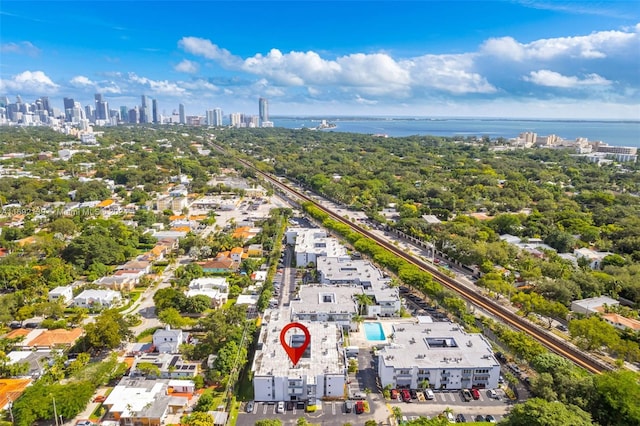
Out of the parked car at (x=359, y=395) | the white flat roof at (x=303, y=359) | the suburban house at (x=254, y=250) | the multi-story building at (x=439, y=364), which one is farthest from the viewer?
the suburban house at (x=254, y=250)

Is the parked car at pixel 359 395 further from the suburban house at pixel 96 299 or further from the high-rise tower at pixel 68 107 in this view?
the high-rise tower at pixel 68 107

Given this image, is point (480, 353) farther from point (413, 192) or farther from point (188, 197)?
point (188, 197)

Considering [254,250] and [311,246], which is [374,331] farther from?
[254,250]

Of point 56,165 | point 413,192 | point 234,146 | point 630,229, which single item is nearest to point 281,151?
point 234,146

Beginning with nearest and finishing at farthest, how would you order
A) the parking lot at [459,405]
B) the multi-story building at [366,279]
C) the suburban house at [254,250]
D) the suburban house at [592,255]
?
the parking lot at [459,405]
the multi-story building at [366,279]
the suburban house at [592,255]
the suburban house at [254,250]

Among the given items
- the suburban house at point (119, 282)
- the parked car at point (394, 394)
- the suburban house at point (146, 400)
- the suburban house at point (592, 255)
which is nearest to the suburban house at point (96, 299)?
the suburban house at point (119, 282)

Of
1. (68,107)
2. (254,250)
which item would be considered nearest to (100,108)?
→ (68,107)

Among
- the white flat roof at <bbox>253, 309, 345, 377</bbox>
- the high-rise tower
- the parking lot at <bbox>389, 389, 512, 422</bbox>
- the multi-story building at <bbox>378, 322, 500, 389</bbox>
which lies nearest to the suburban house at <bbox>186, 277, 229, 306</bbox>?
the white flat roof at <bbox>253, 309, 345, 377</bbox>

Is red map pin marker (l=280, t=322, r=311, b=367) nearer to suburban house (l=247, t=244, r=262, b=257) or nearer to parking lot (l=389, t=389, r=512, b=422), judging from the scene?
parking lot (l=389, t=389, r=512, b=422)
